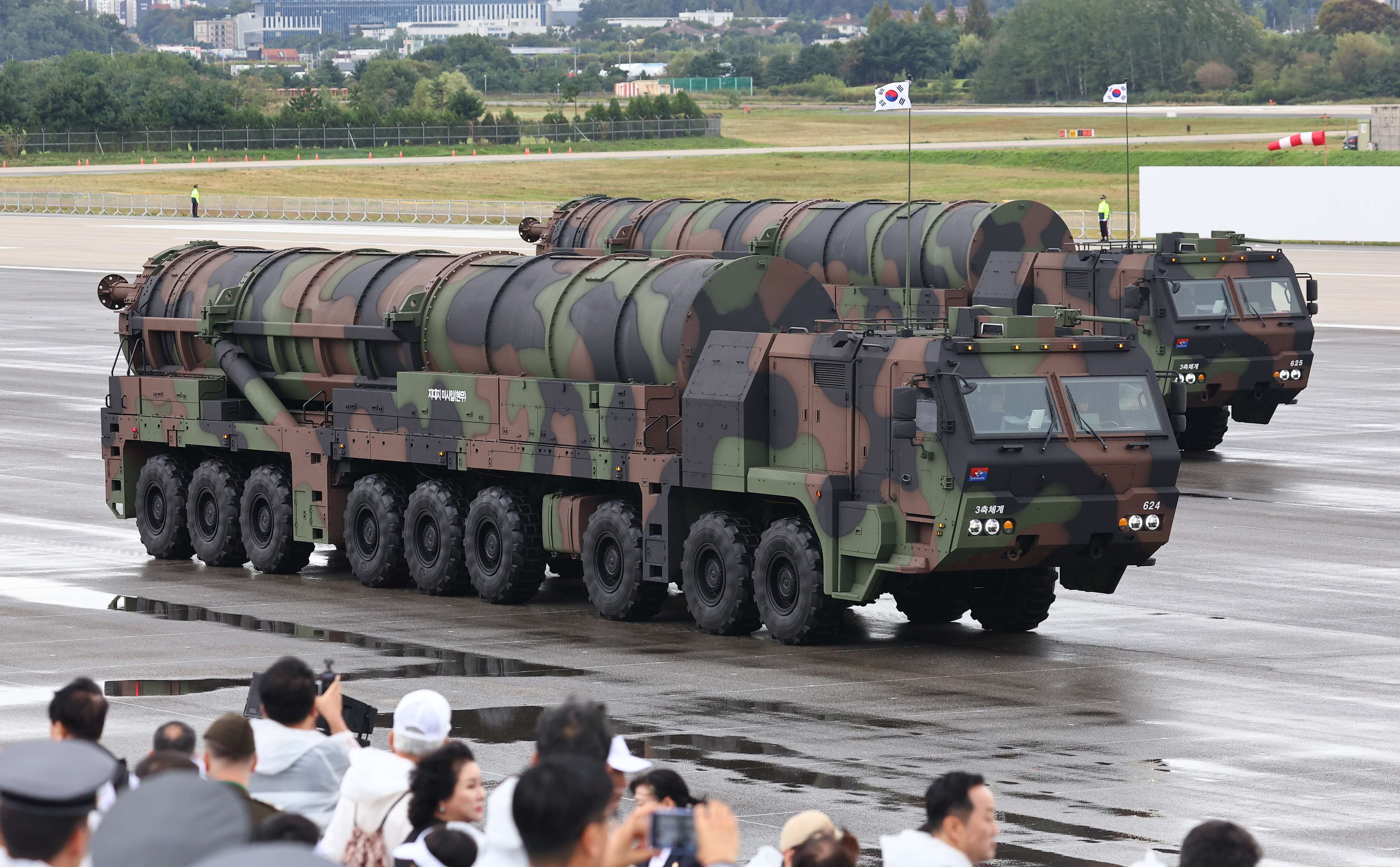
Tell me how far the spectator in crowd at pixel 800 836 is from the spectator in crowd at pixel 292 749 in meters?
1.99

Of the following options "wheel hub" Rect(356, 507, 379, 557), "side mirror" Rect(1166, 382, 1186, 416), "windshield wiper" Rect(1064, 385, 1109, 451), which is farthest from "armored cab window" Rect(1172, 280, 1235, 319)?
"windshield wiper" Rect(1064, 385, 1109, 451)

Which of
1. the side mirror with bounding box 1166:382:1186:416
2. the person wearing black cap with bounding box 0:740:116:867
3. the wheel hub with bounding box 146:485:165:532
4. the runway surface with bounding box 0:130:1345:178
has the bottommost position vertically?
the wheel hub with bounding box 146:485:165:532

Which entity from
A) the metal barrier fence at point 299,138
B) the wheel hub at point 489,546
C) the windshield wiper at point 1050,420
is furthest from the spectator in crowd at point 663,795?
the metal barrier fence at point 299,138

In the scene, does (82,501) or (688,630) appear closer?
(688,630)

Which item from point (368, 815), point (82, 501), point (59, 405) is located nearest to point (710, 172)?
point (59, 405)

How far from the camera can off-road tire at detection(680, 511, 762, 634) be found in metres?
18.4

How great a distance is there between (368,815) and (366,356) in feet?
48.4

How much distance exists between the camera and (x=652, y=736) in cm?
1463

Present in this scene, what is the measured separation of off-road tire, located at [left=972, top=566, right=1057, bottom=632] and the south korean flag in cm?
976

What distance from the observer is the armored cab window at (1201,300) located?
3156 centimetres

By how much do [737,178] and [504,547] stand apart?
76.2m

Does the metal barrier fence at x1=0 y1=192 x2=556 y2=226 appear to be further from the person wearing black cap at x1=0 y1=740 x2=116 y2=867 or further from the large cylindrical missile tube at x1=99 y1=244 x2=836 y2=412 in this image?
the person wearing black cap at x1=0 y1=740 x2=116 y2=867

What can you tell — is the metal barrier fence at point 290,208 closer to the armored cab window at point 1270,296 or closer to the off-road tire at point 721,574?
the armored cab window at point 1270,296

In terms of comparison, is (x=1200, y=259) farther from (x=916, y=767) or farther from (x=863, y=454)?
(x=916, y=767)
